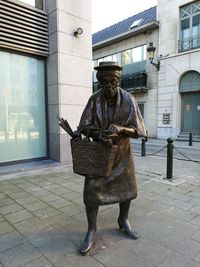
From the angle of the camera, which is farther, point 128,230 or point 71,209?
point 71,209

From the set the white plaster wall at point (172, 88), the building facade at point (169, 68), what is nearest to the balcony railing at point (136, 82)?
the building facade at point (169, 68)

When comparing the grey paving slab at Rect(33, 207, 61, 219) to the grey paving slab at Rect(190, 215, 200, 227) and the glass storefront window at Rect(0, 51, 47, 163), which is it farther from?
the glass storefront window at Rect(0, 51, 47, 163)

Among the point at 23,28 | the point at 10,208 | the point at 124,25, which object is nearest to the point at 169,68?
the point at 124,25

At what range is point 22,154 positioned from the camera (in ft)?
22.2

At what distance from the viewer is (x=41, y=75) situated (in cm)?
706

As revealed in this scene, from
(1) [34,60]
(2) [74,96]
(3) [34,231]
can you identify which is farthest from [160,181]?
(1) [34,60]

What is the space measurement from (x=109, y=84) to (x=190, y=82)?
12818mm

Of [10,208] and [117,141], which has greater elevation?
[117,141]

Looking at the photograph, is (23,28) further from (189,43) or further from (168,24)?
(168,24)

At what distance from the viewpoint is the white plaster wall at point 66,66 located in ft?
21.7

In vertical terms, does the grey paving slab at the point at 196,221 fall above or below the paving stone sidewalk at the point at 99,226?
above

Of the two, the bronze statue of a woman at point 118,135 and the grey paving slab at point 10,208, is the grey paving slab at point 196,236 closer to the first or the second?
the bronze statue of a woman at point 118,135

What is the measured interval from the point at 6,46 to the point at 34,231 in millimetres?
5073

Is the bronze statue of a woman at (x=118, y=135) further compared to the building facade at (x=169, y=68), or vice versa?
the building facade at (x=169, y=68)
